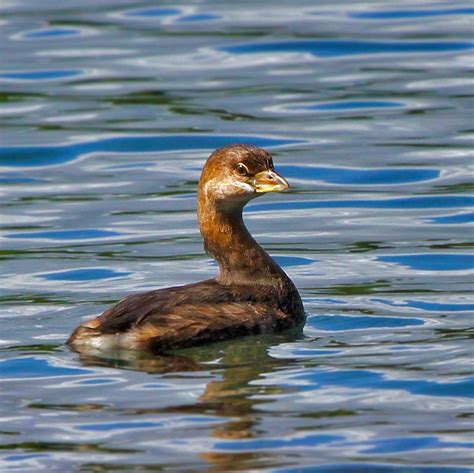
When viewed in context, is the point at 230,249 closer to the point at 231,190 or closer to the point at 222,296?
the point at 231,190

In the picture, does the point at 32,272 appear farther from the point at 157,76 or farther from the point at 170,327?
the point at 157,76

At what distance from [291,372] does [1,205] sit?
5.68 meters

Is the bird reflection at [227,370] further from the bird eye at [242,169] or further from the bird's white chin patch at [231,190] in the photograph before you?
the bird eye at [242,169]

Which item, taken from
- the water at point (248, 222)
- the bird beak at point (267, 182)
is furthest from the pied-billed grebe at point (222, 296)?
the water at point (248, 222)

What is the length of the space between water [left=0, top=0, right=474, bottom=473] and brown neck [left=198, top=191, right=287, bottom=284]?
41 centimetres

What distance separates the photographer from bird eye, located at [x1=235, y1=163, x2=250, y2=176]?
10.1 m

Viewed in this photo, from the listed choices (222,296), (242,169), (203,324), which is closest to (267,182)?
(242,169)

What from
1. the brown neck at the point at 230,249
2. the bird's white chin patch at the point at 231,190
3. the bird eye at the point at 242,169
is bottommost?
the brown neck at the point at 230,249

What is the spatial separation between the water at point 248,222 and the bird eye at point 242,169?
0.95 metres

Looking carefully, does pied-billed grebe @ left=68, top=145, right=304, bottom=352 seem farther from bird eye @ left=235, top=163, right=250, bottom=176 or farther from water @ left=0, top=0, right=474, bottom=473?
water @ left=0, top=0, right=474, bottom=473

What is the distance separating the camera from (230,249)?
10211 mm

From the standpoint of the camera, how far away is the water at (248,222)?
813 cm

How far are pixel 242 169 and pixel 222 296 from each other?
2.54 ft

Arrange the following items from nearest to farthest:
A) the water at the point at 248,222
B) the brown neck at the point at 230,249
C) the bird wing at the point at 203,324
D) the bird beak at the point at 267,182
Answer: the water at the point at 248,222
the bird wing at the point at 203,324
the bird beak at the point at 267,182
the brown neck at the point at 230,249
